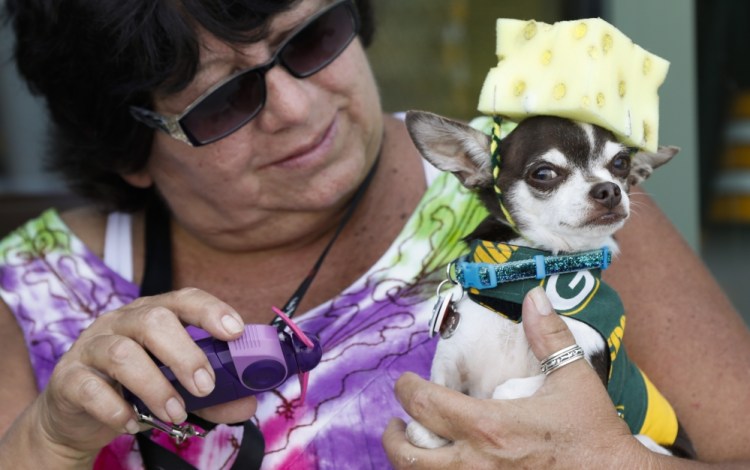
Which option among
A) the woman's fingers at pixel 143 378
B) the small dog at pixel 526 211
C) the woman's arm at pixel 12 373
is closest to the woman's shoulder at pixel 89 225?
the woman's arm at pixel 12 373

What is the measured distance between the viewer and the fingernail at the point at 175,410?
5.13ft

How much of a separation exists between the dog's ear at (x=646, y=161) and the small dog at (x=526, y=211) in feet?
0.10

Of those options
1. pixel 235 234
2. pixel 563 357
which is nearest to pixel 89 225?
pixel 235 234

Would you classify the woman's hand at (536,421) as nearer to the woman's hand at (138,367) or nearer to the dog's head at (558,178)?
the dog's head at (558,178)

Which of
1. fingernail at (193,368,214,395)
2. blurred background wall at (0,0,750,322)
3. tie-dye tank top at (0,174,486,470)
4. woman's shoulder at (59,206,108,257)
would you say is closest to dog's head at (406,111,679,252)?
tie-dye tank top at (0,174,486,470)

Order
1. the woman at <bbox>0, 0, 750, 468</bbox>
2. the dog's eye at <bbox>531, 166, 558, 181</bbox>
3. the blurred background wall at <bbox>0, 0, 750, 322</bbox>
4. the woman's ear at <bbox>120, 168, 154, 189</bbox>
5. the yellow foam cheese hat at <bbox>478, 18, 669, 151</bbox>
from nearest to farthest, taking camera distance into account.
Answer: the yellow foam cheese hat at <bbox>478, 18, 669, 151</bbox>, the dog's eye at <bbox>531, 166, 558, 181</bbox>, the woman at <bbox>0, 0, 750, 468</bbox>, the woman's ear at <bbox>120, 168, 154, 189</bbox>, the blurred background wall at <bbox>0, 0, 750, 322</bbox>

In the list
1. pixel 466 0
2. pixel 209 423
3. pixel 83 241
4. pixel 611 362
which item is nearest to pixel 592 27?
pixel 611 362

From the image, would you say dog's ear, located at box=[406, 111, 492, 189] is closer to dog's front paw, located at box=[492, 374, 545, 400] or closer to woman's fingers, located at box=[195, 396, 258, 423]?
dog's front paw, located at box=[492, 374, 545, 400]

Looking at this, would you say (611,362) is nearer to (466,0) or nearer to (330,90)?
(330,90)

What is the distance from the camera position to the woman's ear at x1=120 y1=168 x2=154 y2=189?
2350 millimetres

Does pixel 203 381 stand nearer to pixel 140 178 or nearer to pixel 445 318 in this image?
pixel 445 318

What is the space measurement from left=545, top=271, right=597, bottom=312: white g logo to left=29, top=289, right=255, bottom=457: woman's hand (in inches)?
20.1

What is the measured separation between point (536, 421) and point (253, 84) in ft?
3.08

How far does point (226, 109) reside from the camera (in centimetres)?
205
